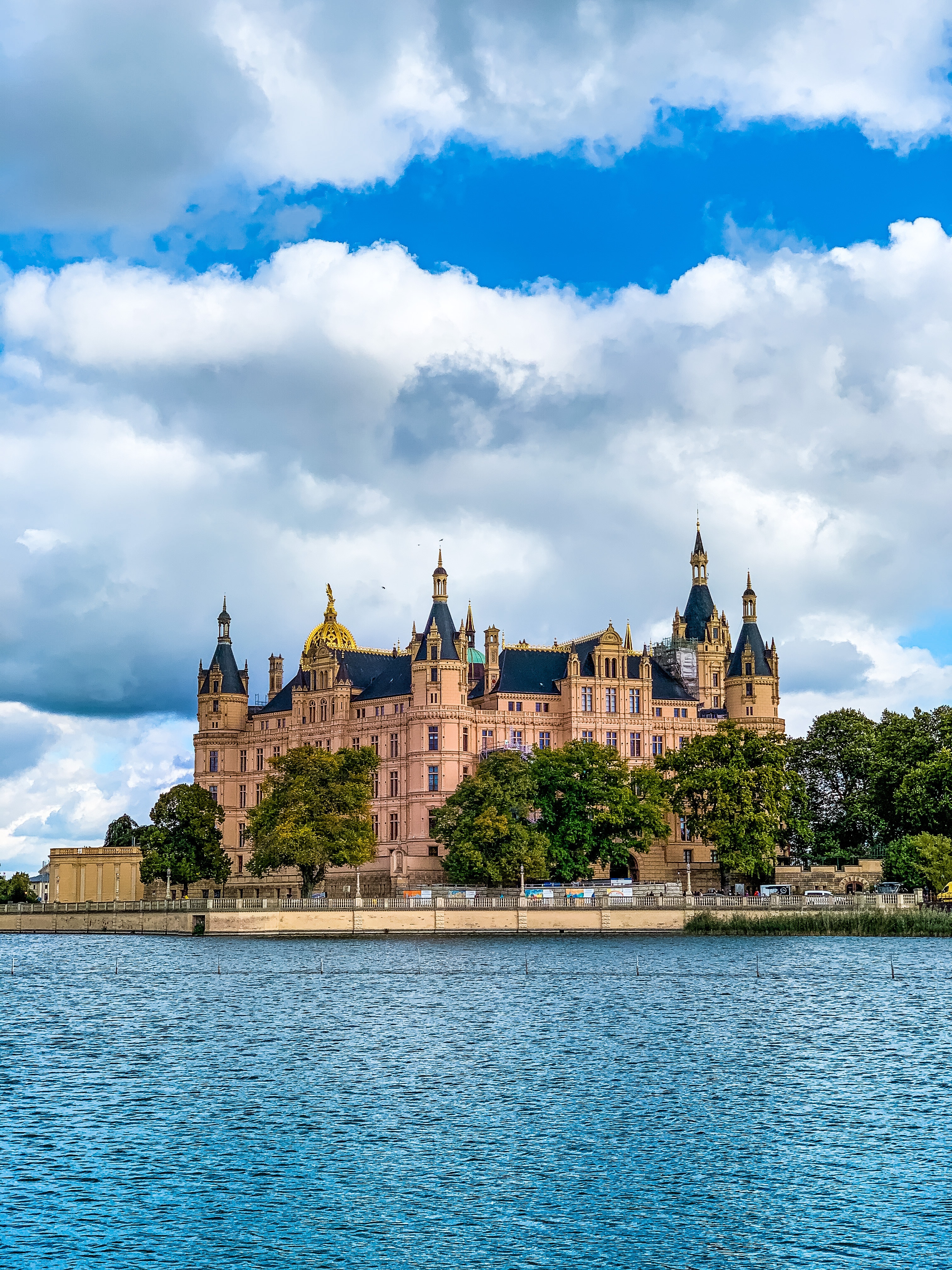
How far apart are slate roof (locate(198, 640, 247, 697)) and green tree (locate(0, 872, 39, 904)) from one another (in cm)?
2525

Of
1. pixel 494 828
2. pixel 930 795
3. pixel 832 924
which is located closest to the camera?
pixel 832 924

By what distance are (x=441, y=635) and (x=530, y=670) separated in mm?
10368

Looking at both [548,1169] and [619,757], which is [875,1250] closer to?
[548,1169]

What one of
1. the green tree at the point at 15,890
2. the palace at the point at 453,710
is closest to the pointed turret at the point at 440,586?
the palace at the point at 453,710

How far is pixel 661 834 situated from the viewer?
371 ft

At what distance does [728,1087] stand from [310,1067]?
1192 cm

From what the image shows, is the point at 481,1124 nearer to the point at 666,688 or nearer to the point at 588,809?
the point at 588,809

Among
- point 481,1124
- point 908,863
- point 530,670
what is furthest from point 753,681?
point 481,1124

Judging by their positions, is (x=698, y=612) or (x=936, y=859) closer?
(x=936, y=859)

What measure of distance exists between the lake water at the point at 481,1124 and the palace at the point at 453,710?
192 ft

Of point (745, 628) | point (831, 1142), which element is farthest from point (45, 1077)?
point (745, 628)

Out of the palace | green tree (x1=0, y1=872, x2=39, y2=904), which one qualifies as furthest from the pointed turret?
green tree (x1=0, y1=872, x2=39, y2=904)

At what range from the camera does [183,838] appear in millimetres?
124938

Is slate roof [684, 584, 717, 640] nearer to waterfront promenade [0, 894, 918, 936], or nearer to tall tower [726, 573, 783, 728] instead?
tall tower [726, 573, 783, 728]
